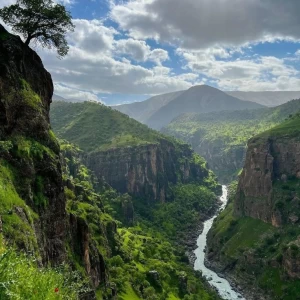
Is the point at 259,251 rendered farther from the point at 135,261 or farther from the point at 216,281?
the point at 135,261

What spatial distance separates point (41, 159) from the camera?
1837 inches

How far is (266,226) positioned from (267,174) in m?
27.0

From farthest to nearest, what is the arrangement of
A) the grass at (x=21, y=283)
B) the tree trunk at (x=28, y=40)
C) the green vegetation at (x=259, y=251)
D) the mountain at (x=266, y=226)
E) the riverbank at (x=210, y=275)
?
the riverbank at (x=210, y=275), the mountain at (x=266, y=226), the green vegetation at (x=259, y=251), the tree trunk at (x=28, y=40), the grass at (x=21, y=283)

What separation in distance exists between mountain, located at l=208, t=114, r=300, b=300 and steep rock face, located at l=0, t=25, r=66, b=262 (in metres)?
102

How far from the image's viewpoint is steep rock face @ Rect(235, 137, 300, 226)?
166 meters

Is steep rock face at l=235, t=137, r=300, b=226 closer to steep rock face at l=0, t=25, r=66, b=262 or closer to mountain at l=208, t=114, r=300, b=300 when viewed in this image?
mountain at l=208, t=114, r=300, b=300

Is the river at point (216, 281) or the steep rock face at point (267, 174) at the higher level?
the steep rock face at point (267, 174)

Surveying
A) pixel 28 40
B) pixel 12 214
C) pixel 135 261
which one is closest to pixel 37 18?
pixel 28 40

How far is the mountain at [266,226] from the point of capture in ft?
424

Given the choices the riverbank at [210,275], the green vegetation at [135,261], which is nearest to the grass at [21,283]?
the green vegetation at [135,261]

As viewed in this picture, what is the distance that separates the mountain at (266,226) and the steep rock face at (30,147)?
102 m

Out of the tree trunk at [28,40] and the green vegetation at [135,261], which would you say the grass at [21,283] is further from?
the tree trunk at [28,40]

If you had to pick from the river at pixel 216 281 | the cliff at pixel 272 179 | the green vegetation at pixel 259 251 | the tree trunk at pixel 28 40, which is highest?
the tree trunk at pixel 28 40

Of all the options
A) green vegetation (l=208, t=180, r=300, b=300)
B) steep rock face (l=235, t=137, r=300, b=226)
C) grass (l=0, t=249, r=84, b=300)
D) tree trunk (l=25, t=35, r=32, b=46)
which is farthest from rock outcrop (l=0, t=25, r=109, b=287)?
steep rock face (l=235, t=137, r=300, b=226)
